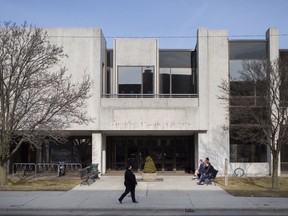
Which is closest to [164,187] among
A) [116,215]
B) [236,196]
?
[236,196]

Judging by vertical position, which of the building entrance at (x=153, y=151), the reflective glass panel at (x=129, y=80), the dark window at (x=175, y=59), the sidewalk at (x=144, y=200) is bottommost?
the sidewalk at (x=144, y=200)

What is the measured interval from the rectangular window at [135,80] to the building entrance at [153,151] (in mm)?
3770

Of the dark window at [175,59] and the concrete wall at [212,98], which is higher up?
the dark window at [175,59]

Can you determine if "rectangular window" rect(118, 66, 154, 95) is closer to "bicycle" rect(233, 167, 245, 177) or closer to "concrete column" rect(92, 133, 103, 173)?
"concrete column" rect(92, 133, 103, 173)

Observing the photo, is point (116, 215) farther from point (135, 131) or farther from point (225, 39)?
Answer: point (225, 39)

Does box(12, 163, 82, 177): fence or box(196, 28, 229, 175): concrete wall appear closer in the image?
box(196, 28, 229, 175): concrete wall

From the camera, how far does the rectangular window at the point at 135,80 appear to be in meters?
34.1

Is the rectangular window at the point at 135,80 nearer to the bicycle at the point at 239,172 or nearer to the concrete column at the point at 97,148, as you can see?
the concrete column at the point at 97,148

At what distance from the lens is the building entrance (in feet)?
115

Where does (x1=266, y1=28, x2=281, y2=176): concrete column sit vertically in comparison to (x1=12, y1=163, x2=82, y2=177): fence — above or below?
above

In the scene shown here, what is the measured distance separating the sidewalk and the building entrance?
11.0m

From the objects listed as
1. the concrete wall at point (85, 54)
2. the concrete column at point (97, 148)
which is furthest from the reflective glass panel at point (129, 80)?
the concrete column at point (97, 148)

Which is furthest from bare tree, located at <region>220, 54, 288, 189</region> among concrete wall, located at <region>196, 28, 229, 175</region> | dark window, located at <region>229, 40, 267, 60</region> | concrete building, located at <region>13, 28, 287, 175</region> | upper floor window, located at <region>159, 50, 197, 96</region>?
upper floor window, located at <region>159, 50, 197, 96</region>

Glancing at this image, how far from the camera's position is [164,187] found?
24.0 meters
